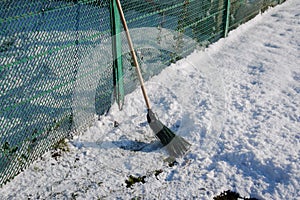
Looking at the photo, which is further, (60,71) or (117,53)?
(117,53)

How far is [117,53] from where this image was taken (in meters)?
4.12

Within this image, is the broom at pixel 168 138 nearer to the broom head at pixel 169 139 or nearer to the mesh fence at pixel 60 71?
the broom head at pixel 169 139

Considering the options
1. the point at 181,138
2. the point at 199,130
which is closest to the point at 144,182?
the point at 181,138

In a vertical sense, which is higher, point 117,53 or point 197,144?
point 117,53

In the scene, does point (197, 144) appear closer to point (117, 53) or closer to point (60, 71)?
point (117, 53)

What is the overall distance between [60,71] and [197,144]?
152cm

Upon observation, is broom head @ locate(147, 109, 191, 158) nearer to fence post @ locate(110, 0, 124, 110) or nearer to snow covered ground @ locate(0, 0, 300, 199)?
snow covered ground @ locate(0, 0, 300, 199)

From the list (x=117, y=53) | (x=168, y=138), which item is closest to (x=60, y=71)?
(x=117, y=53)

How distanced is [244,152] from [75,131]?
1.71 m

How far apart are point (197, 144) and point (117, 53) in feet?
4.19

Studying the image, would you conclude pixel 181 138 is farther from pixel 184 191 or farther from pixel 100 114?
pixel 100 114

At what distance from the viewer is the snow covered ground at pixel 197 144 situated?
3.28m

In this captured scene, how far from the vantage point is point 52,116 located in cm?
374

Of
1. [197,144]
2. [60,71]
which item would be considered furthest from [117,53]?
[197,144]
